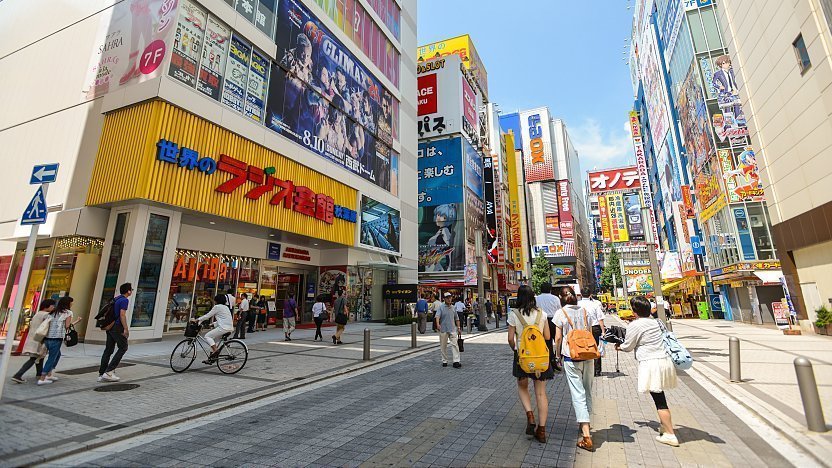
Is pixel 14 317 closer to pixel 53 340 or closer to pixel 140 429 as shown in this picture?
pixel 53 340

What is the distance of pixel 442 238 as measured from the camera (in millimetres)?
42469

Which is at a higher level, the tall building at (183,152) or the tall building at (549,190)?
the tall building at (549,190)

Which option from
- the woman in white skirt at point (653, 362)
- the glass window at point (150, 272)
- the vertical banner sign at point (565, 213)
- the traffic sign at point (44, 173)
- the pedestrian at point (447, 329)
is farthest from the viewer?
the vertical banner sign at point (565, 213)

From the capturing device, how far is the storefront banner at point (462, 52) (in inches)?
2165

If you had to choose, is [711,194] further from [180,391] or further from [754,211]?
[180,391]

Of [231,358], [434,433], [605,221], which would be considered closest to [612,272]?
[605,221]

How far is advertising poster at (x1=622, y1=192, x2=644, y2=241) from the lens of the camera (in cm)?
7625

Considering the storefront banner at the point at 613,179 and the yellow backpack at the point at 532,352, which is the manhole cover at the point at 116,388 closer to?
the yellow backpack at the point at 532,352

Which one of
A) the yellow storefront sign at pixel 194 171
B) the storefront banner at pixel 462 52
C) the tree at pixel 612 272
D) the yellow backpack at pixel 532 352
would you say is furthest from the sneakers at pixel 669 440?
the tree at pixel 612 272

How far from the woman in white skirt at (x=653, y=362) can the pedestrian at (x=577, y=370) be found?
549 millimetres

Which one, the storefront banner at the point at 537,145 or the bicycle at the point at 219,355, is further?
the storefront banner at the point at 537,145

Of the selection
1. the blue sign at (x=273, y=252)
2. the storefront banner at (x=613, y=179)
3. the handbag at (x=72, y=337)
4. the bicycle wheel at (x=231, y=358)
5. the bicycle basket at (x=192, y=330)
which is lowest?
the bicycle wheel at (x=231, y=358)

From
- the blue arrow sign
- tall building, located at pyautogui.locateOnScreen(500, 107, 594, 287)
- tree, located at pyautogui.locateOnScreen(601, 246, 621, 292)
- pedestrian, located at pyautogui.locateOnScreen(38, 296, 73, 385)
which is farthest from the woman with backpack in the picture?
tall building, located at pyautogui.locateOnScreen(500, 107, 594, 287)

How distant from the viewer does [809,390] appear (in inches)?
171
